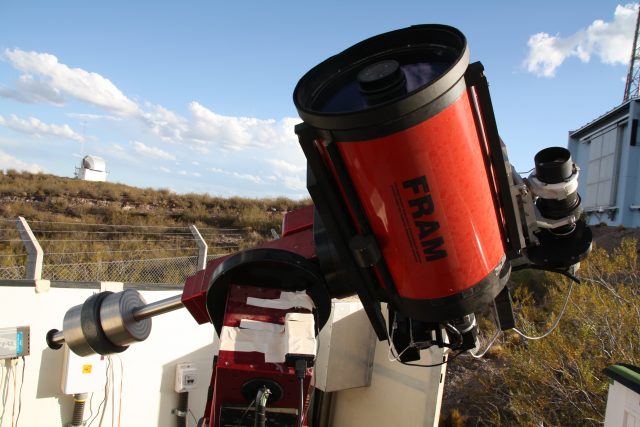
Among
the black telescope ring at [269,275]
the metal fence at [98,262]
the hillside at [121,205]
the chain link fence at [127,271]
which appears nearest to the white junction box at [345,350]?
the metal fence at [98,262]

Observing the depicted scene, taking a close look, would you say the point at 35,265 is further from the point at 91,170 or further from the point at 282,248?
the point at 91,170

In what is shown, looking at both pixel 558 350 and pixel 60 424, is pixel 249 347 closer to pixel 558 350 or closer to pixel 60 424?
pixel 60 424

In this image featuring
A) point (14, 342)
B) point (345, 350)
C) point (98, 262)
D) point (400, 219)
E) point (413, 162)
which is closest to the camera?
point (413, 162)

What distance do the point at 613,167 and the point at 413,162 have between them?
1083 inches

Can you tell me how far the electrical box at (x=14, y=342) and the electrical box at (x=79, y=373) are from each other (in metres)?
0.40

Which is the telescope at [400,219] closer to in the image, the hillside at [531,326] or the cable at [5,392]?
the hillside at [531,326]

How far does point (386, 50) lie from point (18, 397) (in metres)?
5.04

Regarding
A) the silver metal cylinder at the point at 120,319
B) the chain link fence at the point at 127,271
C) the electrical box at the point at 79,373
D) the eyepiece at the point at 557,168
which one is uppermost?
the eyepiece at the point at 557,168

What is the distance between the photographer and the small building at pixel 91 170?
26.1m

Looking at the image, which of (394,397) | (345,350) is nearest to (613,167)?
(345,350)

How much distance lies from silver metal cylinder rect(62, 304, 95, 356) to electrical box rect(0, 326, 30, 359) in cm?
267

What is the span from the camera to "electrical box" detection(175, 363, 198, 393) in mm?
5938

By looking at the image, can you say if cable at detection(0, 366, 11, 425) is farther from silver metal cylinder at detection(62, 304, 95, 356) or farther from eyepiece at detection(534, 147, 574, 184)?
eyepiece at detection(534, 147, 574, 184)

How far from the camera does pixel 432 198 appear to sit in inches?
65.7
